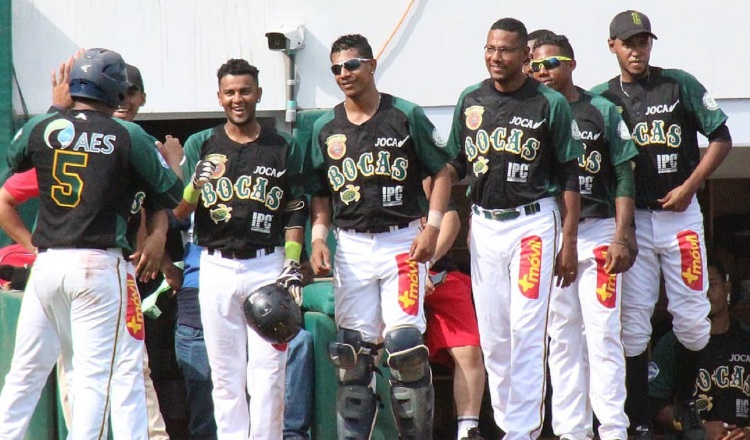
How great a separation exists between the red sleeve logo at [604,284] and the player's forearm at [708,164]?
2.14ft

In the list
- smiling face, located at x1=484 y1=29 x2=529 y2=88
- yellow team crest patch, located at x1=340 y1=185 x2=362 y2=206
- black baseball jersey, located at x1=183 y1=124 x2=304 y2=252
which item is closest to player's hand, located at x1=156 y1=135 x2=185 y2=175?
black baseball jersey, located at x1=183 y1=124 x2=304 y2=252

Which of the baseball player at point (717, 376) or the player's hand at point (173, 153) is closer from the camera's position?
the player's hand at point (173, 153)

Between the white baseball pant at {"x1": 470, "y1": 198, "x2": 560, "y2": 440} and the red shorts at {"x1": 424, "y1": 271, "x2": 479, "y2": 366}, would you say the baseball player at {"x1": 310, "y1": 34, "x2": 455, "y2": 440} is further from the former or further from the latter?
the red shorts at {"x1": 424, "y1": 271, "x2": 479, "y2": 366}

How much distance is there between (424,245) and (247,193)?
100cm

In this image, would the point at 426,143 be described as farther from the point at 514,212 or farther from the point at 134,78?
the point at 134,78

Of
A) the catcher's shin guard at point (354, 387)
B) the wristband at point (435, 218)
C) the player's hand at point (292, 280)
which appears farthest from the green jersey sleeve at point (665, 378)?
the player's hand at point (292, 280)

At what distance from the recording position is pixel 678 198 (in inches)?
257

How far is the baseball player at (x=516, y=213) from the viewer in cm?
593

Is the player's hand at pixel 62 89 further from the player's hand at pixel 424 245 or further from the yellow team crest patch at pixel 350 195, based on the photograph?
the player's hand at pixel 424 245

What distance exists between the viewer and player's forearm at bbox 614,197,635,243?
629cm

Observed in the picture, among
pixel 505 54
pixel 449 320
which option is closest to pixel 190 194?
pixel 449 320

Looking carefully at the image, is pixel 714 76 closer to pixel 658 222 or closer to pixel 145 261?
pixel 658 222

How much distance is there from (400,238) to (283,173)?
0.73 m

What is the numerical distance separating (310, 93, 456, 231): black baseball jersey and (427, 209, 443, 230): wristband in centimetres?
13
